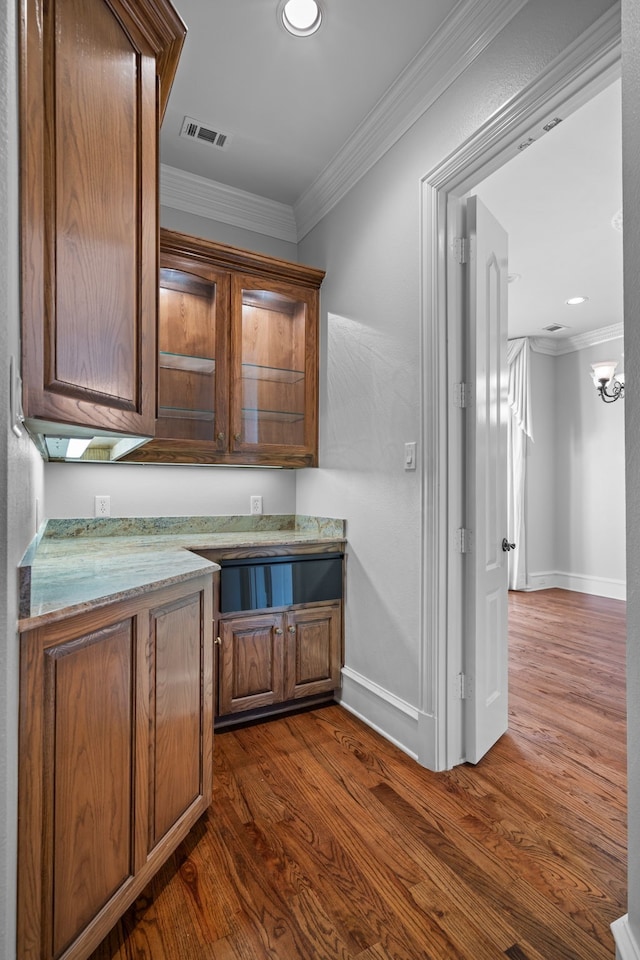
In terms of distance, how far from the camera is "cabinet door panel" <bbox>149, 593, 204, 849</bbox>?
1370mm

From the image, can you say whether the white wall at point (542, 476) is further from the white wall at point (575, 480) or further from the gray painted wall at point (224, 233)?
the gray painted wall at point (224, 233)

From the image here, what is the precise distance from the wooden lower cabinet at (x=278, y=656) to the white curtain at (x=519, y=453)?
374 cm

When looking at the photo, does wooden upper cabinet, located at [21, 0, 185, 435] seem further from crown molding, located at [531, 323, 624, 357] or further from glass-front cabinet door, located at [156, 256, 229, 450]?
crown molding, located at [531, 323, 624, 357]

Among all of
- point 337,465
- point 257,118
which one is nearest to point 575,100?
point 257,118

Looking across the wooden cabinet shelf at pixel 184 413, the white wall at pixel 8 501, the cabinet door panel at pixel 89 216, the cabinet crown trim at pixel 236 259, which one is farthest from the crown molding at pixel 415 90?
the white wall at pixel 8 501

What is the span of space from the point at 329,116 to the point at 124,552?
2263mm

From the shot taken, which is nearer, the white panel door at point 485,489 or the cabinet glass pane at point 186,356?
the white panel door at point 485,489

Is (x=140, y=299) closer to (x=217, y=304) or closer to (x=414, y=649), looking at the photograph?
(x=217, y=304)

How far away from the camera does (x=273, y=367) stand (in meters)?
2.89

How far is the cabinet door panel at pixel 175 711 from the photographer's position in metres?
1.37

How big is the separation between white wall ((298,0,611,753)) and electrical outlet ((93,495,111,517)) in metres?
1.22

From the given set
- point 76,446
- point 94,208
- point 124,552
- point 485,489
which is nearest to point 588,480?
point 485,489

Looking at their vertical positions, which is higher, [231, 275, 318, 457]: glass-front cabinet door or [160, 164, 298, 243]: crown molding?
[160, 164, 298, 243]: crown molding

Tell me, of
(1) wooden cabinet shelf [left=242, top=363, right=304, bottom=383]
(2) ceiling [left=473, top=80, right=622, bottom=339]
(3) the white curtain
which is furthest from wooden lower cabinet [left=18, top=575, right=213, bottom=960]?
(3) the white curtain
